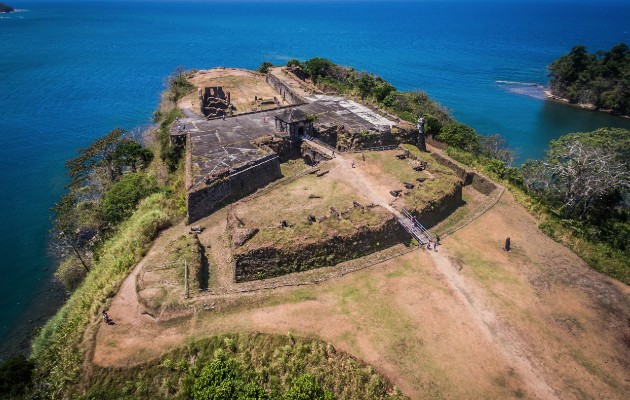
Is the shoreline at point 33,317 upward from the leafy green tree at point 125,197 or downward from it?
downward

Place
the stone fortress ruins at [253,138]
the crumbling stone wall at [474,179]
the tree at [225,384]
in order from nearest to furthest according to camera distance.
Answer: the tree at [225,384]
the stone fortress ruins at [253,138]
the crumbling stone wall at [474,179]

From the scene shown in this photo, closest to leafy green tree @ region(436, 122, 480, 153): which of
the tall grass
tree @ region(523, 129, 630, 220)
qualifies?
tree @ region(523, 129, 630, 220)

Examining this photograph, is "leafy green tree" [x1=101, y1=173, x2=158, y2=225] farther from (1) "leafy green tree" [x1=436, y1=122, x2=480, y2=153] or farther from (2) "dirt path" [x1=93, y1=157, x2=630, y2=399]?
(1) "leafy green tree" [x1=436, y1=122, x2=480, y2=153]

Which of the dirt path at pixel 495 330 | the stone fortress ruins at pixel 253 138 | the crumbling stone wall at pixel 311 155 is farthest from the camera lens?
the crumbling stone wall at pixel 311 155

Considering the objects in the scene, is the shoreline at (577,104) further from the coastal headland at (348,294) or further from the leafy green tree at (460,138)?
the coastal headland at (348,294)

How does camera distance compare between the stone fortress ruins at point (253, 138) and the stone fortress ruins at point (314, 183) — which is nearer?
the stone fortress ruins at point (314, 183)

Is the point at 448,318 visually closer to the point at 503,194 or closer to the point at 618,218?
the point at 503,194

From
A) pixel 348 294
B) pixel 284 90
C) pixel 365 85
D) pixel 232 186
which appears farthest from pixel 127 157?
pixel 365 85

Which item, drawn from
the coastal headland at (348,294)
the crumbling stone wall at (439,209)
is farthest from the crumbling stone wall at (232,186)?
the crumbling stone wall at (439,209)
